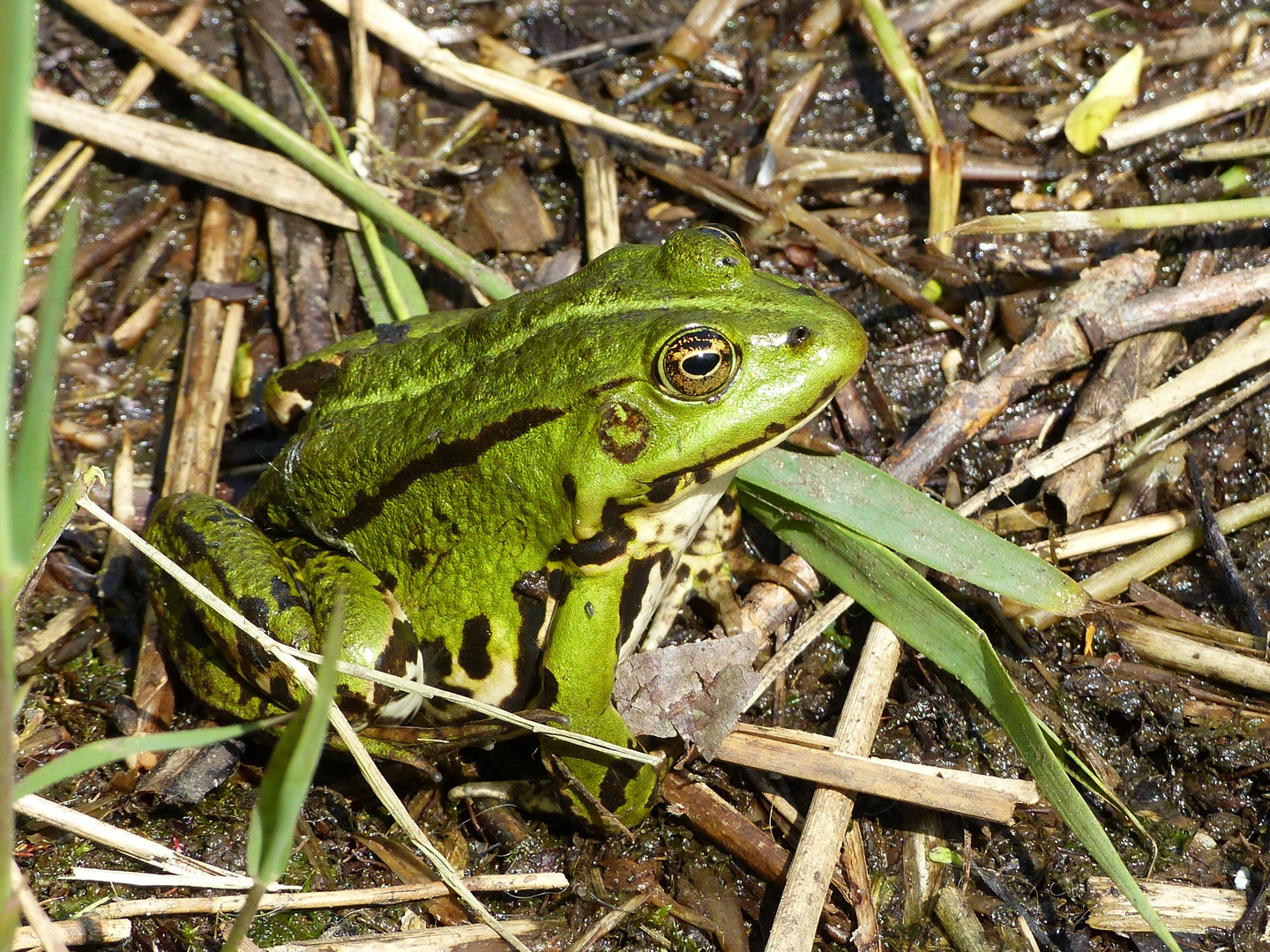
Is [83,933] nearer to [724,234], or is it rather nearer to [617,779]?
[617,779]

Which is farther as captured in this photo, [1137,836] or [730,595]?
[730,595]

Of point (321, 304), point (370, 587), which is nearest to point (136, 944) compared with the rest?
point (370, 587)

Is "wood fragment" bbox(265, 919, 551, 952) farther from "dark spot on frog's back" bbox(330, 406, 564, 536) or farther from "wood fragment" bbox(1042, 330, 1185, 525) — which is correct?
"wood fragment" bbox(1042, 330, 1185, 525)

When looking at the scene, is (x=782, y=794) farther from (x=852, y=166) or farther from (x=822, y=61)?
(x=822, y=61)

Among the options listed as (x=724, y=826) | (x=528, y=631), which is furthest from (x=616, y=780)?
(x=528, y=631)

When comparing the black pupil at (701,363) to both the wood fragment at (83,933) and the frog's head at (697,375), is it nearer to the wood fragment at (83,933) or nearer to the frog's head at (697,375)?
the frog's head at (697,375)

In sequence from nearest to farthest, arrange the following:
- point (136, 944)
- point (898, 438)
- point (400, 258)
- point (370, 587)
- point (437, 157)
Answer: point (136, 944) → point (370, 587) → point (898, 438) → point (400, 258) → point (437, 157)

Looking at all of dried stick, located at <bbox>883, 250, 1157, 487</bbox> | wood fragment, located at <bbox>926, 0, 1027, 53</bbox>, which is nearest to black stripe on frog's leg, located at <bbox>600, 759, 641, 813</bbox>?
dried stick, located at <bbox>883, 250, 1157, 487</bbox>
